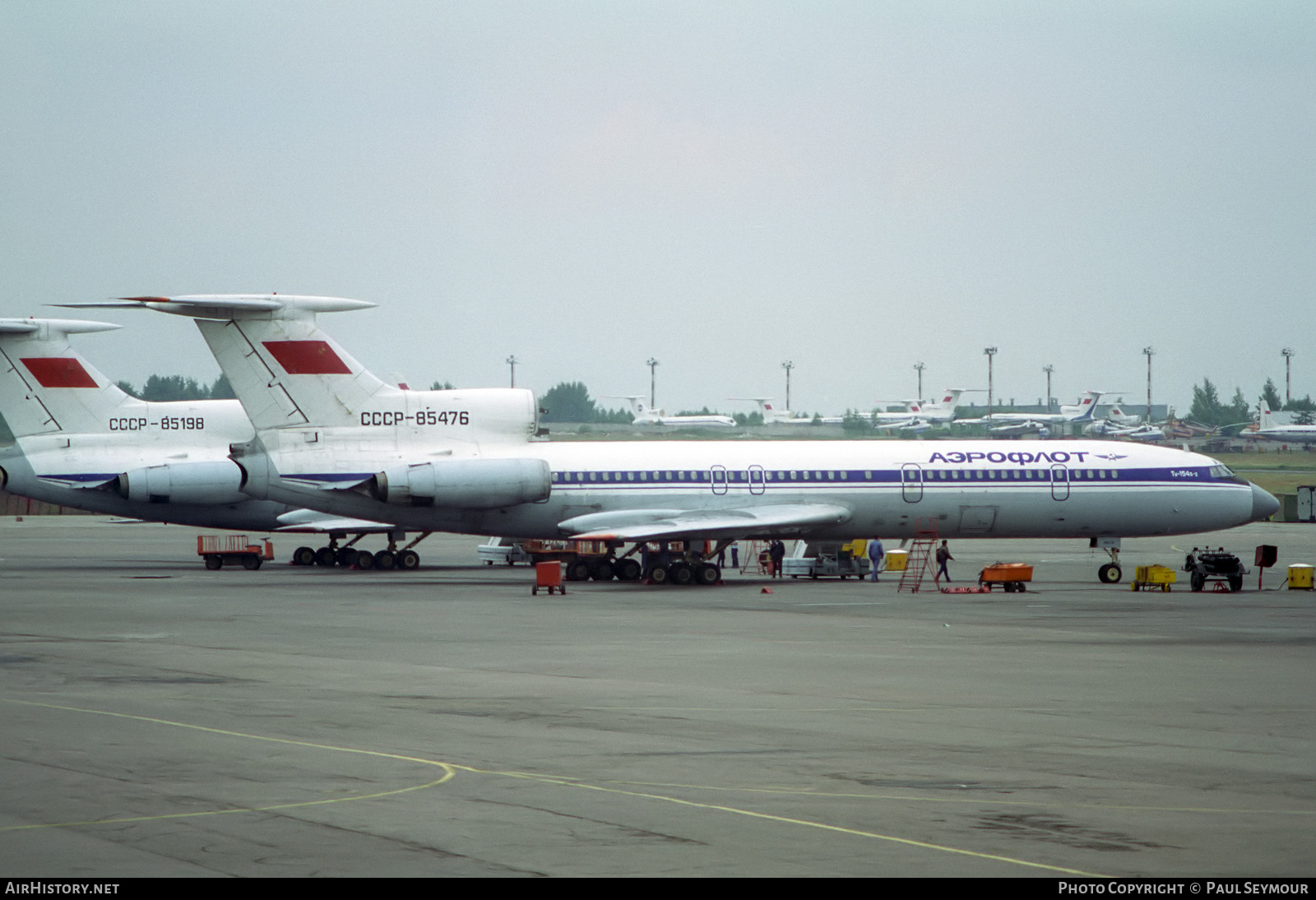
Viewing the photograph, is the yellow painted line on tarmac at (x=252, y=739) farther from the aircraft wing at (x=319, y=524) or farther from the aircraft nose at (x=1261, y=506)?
the aircraft nose at (x=1261, y=506)

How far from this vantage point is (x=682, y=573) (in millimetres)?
42969

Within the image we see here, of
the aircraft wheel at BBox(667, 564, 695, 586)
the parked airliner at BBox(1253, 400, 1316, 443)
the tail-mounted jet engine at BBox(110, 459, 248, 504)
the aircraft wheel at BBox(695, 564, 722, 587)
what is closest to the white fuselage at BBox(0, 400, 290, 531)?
the tail-mounted jet engine at BBox(110, 459, 248, 504)

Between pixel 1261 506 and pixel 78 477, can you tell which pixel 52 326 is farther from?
pixel 1261 506

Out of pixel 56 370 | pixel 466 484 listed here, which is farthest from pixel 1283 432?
pixel 56 370

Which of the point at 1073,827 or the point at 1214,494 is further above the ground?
the point at 1214,494

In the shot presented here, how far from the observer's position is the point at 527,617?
31438 mm

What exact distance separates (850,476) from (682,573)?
603 centimetres

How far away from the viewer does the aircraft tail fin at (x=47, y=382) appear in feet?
173

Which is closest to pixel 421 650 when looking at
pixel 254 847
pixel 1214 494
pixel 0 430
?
pixel 254 847

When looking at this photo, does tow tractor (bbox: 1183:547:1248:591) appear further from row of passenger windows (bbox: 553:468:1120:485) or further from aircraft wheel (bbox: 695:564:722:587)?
aircraft wheel (bbox: 695:564:722:587)

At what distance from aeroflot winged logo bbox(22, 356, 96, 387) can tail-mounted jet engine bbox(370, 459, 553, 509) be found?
17.1 meters

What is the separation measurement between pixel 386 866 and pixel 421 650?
49.5 feet

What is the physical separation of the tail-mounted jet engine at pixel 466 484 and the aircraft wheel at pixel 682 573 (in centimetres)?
424
